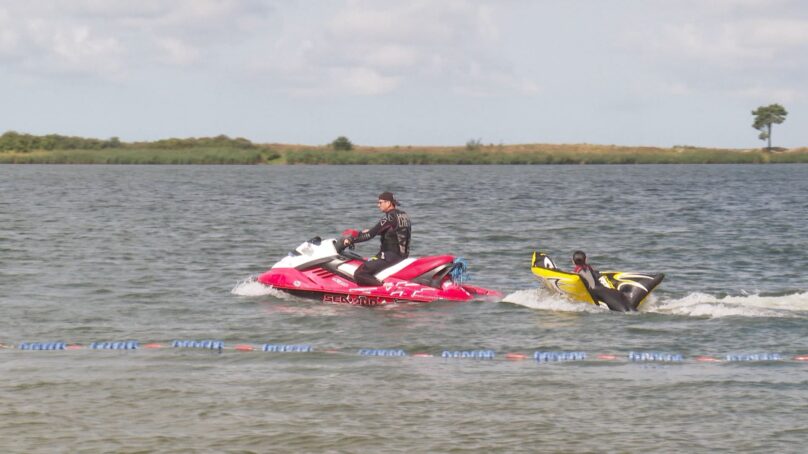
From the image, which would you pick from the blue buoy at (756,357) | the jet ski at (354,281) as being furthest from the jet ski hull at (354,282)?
the blue buoy at (756,357)

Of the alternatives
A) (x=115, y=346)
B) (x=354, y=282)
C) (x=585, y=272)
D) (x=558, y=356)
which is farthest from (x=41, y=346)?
(x=585, y=272)

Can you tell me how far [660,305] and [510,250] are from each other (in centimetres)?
1210

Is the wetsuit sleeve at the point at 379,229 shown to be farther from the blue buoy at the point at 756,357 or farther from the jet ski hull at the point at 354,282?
the blue buoy at the point at 756,357

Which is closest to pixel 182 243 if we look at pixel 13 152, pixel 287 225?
pixel 287 225

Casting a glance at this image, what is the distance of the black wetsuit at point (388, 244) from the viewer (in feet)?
65.8

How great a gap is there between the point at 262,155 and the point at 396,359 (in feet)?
394

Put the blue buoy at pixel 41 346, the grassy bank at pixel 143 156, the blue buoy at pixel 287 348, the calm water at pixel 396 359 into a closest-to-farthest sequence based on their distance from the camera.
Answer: the calm water at pixel 396 359, the blue buoy at pixel 287 348, the blue buoy at pixel 41 346, the grassy bank at pixel 143 156

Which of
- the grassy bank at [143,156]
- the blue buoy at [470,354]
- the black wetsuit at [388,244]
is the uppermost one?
the grassy bank at [143,156]

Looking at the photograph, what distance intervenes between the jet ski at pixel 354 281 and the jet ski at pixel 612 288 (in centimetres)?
165

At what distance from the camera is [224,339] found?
55.9 ft

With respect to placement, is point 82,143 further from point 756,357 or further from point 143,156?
point 756,357

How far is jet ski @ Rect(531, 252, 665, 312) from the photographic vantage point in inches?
745

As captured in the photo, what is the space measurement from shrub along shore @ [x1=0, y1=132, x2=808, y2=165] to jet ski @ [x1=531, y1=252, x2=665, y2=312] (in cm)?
10032

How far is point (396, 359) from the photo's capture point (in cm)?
1545
